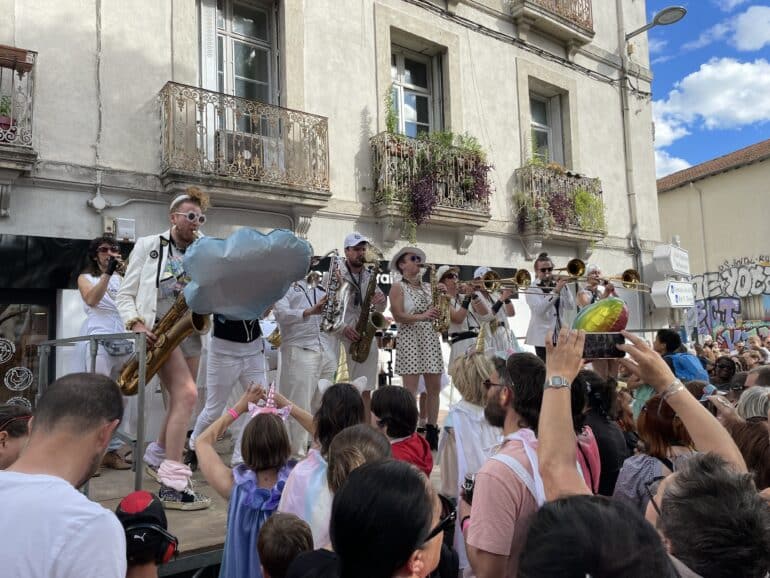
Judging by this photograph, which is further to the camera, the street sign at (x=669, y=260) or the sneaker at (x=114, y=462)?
the street sign at (x=669, y=260)

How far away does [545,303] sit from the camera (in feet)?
23.3

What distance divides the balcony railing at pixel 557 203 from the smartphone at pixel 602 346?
934 centimetres

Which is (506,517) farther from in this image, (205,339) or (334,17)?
(334,17)

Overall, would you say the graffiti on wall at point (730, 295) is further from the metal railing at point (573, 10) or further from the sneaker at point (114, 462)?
the sneaker at point (114, 462)

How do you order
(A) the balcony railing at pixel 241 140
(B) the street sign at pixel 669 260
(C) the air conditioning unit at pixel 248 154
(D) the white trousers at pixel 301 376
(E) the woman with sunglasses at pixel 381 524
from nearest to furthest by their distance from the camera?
(E) the woman with sunglasses at pixel 381 524 < (D) the white trousers at pixel 301 376 < (A) the balcony railing at pixel 241 140 < (C) the air conditioning unit at pixel 248 154 < (B) the street sign at pixel 669 260

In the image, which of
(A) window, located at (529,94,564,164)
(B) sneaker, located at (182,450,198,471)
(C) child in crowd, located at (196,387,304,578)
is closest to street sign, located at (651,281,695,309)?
(A) window, located at (529,94,564,164)

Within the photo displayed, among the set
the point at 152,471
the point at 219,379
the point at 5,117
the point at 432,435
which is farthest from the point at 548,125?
the point at 152,471

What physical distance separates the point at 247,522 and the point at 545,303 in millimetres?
5202

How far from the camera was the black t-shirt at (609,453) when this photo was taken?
120 inches

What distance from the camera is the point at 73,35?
7.05 m

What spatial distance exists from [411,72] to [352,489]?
34.7ft

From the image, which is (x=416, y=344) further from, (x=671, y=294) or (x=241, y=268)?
(x=671, y=294)

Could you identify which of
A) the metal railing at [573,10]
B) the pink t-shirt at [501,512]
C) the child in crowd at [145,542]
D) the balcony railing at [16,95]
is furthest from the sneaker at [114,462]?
the metal railing at [573,10]

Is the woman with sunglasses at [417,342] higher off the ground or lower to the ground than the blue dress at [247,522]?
higher
